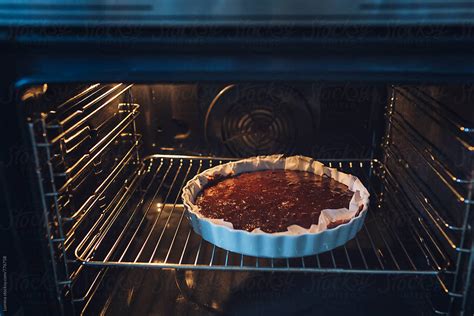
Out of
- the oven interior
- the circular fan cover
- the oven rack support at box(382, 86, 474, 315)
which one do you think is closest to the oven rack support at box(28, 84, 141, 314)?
the oven interior

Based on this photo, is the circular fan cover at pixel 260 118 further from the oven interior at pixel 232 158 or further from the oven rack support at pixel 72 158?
the oven rack support at pixel 72 158

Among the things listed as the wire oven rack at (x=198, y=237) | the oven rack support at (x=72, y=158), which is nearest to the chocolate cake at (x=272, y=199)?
the wire oven rack at (x=198, y=237)

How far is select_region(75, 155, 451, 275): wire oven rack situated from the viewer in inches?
43.0

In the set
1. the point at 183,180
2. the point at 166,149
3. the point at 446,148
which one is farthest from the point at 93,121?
the point at 446,148

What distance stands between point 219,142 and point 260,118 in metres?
0.15

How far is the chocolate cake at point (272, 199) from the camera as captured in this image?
109cm

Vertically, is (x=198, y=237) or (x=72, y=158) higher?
(x=72, y=158)

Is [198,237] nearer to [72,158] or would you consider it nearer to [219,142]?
[219,142]

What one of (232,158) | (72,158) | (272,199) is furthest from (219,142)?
(72,158)

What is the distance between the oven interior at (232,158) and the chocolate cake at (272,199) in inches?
3.9

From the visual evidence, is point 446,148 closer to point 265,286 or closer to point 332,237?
point 332,237

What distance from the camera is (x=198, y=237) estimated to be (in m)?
1.29

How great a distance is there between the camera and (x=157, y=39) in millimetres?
688

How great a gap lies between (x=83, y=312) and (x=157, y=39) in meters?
0.66
